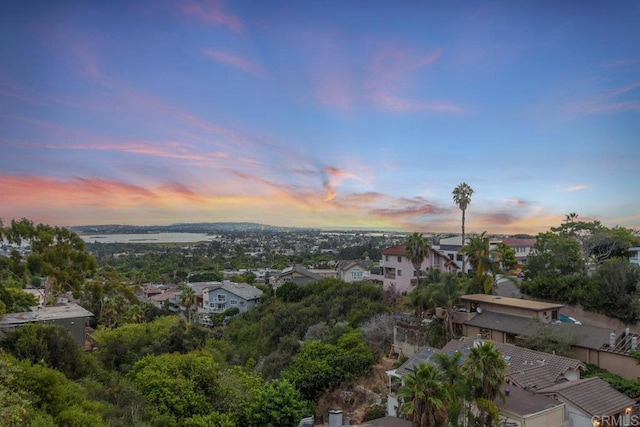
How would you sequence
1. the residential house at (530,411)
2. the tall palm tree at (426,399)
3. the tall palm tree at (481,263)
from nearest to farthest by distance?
1. the tall palm tree at (426,399)
2. the residential house at (530,411)
3. the tall palm tree at (481,263)

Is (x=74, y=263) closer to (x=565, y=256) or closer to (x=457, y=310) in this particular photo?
(x=457, y=310)

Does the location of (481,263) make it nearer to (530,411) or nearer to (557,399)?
(557,399)

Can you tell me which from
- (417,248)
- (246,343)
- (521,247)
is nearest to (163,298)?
(246,343)

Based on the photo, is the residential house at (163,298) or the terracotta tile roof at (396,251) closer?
the terracotta tile roof at (396,251)

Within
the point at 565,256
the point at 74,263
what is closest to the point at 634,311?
the point at 565,256

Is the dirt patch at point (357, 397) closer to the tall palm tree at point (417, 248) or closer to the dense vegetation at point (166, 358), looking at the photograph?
the dense vegetation at point (166, 358)

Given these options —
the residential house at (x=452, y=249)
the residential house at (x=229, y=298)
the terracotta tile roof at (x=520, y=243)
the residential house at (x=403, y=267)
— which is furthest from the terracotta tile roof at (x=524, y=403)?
the terracotta tile roof at (x=520, y=243)

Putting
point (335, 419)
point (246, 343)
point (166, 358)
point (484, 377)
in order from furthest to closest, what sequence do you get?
point (246, 343) < point (166, 358) < point (335, 419) < point (484, 377)
